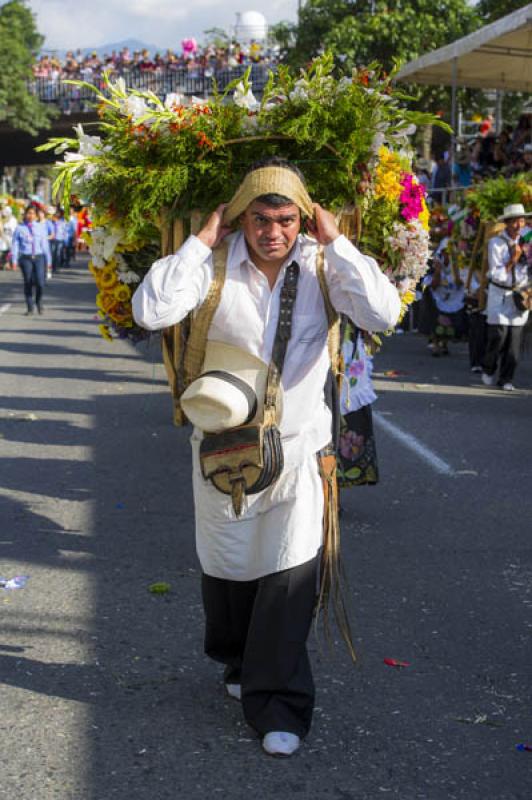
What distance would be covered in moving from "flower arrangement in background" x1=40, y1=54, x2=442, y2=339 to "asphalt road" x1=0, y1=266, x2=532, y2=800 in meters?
1.70

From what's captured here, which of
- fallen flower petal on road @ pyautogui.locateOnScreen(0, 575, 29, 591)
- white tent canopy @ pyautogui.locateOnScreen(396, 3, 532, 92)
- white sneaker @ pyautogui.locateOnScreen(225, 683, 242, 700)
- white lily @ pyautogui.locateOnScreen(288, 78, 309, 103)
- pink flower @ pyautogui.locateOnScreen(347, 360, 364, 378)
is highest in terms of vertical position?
white tent canopy @ pyautogui.locateOnScreen(396, 3, 532, 92)

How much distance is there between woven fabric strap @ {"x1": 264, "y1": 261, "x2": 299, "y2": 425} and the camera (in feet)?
13.9

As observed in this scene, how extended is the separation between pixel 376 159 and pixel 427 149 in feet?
74.7

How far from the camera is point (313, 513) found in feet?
14.1

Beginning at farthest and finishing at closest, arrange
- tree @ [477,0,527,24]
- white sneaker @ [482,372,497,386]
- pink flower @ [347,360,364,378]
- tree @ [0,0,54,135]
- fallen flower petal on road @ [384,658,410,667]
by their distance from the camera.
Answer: tree @ [0,0,54,135]
tree @ [477,0,527,24]
white sneaker @ [482,372,497,386]
pink flower @ [347,360,364,378]
fallen flower petal on road @ [384,658,410,667]

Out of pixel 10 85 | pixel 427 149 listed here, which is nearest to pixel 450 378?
pixel 427 149

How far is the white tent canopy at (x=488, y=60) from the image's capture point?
16.4 metres

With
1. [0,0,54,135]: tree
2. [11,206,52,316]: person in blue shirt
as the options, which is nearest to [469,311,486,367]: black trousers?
[11,206,52,316]: person in blue shirt

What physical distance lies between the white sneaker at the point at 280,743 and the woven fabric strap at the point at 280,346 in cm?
103

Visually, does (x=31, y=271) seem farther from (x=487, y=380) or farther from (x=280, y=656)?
(x=280, y=656)

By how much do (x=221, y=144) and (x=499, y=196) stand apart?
30.9 ft

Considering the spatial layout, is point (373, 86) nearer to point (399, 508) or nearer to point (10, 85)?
point (399, 508)

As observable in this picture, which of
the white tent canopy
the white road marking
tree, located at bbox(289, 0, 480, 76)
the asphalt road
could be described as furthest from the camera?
tree, located at bbox(289, 0, 480, 76)

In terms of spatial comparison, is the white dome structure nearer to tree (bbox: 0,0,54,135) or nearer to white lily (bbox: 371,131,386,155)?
tree (bbox: 0,0,54,135)
